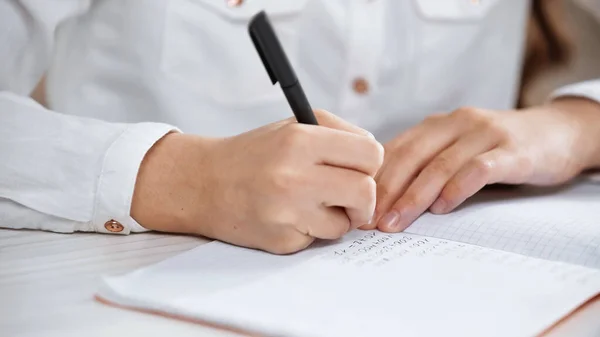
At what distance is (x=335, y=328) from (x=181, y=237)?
25 centimetres

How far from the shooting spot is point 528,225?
0.61m

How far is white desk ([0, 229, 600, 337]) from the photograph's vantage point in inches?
17.1

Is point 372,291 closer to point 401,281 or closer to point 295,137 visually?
point 401,281

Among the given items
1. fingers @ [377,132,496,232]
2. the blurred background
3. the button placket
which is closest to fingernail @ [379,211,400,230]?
fingers @ [377,132,496,232]

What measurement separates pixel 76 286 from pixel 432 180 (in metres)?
0.33

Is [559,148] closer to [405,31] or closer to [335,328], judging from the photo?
[405,31]

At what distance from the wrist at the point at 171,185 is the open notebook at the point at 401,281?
0.17 ft

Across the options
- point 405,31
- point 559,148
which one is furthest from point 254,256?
point 405,31

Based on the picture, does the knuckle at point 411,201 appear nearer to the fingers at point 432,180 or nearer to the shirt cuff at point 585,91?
the fingers at point 432,180

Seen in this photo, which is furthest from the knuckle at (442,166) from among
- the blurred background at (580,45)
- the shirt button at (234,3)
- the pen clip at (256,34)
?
the blurred background at (580,45)

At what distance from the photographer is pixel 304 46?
0.90 meters

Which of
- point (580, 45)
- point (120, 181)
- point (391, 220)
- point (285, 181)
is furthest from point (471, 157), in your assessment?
point (580, 45)

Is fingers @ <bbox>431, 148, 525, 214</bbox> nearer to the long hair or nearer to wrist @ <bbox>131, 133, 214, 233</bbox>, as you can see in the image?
wrist @ <bbox>131, 133, 214, 233</bbox>

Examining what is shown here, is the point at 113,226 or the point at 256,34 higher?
the point at 256,34
